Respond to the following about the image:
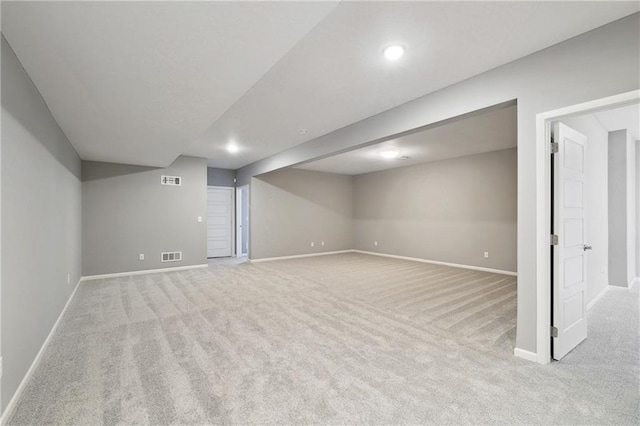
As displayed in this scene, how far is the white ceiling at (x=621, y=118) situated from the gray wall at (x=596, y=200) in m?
0.07

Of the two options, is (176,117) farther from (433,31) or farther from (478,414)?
(478,414)

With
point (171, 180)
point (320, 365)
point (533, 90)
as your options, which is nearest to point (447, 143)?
point (533, 90)

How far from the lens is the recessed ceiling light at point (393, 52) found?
7.45 ft

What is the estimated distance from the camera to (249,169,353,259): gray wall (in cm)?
771

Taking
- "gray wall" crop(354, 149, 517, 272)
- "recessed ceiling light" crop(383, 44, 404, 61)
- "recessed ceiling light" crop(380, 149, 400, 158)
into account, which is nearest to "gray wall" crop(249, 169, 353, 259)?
"gray wall" crop(354, 149, 517, 272)

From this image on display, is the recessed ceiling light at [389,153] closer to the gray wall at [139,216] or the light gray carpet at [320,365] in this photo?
the light gray carpet at [320,365]

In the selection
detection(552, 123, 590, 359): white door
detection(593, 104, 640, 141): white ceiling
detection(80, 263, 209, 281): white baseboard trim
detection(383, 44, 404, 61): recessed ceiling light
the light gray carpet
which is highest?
detection(383, 44, 404, 61): recessed ceiling light

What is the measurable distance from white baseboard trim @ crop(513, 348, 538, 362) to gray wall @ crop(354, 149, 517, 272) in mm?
3943

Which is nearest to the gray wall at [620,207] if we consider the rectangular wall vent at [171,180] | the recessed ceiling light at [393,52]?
the recessed ceiling light at [393,52]

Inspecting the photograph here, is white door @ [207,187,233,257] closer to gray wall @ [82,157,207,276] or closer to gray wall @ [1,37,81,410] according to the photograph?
gray wall @ [82,157,207,276]

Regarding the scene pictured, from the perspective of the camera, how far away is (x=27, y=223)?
2254 millimetres

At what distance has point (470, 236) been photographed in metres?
6.54

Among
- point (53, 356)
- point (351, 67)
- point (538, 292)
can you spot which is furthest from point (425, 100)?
point (53, 356)

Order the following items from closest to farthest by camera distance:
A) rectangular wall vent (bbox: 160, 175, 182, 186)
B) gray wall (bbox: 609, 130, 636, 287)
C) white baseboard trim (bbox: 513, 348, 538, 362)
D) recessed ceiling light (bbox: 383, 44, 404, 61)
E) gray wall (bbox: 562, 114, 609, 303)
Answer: recessed ceiling light (bbox: 383, 44, 404, 61)
white baseboard trim (bbox: 513, 348, 538, 362)
gray wall (bbox: 562, 114, 609, 303)
gray wall (bbox: 609, 130, 636, 287)
rectangular wall vent (bbox: 160, 175, 182, 186)
